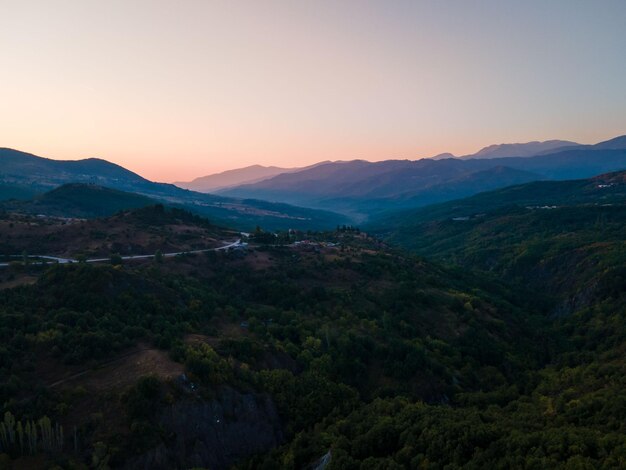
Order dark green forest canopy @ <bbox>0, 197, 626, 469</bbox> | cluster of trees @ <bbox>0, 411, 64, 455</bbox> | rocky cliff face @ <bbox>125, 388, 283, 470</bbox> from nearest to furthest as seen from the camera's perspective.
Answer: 1. cluster of trees @ <bbox>0, 411, 64, 455</bbox>
2. dark green forest canopy @ <bbox>0, 197, 626, 469</bbox>
3. rocky cliff face @ <bbox>125, 388, 283, 470</bbox>

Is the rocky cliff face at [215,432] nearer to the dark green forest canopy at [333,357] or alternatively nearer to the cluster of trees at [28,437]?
the dark green forest canopy at [333,357]

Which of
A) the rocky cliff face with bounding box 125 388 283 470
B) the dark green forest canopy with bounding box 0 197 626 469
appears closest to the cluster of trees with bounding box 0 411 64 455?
the dark green forest canopy with bounding box 0 197 626 469

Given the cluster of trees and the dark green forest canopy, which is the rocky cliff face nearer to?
the dark green forest canopy

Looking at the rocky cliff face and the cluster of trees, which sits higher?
the cluster of trees

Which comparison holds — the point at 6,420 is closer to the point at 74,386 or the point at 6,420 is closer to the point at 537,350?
the point at 74,386

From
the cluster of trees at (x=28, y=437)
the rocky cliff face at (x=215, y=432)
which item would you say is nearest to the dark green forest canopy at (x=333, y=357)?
the cluster of trees at (x=28, y=437)

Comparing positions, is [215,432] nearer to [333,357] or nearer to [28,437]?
[28,437]

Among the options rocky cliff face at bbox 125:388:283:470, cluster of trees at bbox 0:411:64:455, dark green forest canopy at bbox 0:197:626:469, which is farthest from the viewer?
rocky cliff face at bbox 125:388:283:470

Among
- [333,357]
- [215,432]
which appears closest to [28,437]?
[215,432]

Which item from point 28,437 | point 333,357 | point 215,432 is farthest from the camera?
point 333,357
